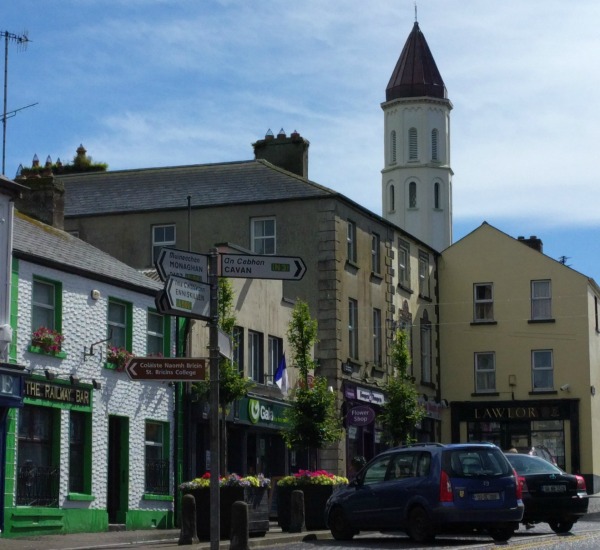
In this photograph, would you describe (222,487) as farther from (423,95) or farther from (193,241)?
(423,95)

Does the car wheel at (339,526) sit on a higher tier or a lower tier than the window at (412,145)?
lower

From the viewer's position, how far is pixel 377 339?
4491 centimetres

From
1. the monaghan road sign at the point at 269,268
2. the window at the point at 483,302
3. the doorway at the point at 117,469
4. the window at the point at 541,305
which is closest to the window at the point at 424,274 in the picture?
the window at the point at 483,302

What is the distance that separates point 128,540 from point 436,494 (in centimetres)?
629

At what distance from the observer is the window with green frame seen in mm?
30281

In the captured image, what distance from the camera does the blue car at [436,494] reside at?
21.0 meters

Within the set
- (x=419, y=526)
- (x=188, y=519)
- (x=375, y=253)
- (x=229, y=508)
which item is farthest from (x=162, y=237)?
(x=419, y=526)

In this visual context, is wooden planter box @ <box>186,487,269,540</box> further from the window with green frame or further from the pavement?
the window with green frame

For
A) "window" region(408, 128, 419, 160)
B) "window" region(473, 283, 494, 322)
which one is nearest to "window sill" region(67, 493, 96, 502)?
"window" region(473, 283, 494, 322)

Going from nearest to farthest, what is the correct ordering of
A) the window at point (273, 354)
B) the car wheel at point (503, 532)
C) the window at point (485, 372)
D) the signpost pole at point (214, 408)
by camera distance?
the signpost pole at point (214, 408)
the car wheel at point (503, 532)
the window at point (273, 354)
the window at point (485, 372)

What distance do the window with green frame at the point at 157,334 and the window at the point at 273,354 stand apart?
21.1 ft

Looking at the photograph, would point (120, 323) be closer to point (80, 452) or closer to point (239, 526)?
point (80, 452)

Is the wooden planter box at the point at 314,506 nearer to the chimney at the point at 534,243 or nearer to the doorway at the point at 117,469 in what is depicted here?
the doorway at the point at 117,469

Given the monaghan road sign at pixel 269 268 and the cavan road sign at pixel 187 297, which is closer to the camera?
the cavan road sign at pixel 187 297
